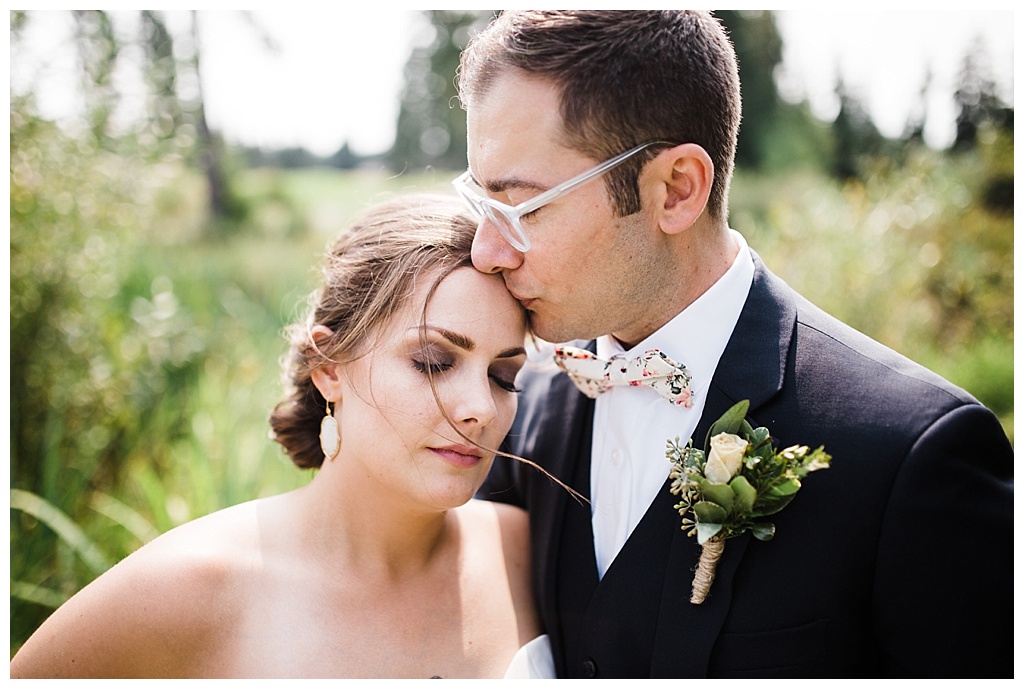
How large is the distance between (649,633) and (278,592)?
1.04 m

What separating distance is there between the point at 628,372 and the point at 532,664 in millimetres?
915

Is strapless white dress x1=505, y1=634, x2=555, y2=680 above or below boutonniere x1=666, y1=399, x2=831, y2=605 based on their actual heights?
below

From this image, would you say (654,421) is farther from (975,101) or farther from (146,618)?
(975,101)

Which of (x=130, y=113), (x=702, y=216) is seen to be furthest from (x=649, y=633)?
(x=130, y=113)

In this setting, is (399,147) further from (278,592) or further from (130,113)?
(278,592)

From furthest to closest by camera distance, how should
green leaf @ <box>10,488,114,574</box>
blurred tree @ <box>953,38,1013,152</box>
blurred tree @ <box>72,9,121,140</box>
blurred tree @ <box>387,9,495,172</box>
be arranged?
blurred tree @ <box>387,9,495,172</box> → blurred tree @ <box>953,38,1013,152</box> → blurred tree @ <box>72,9,121,140</box> → green leaf @ <box>10,488,114,574</box>

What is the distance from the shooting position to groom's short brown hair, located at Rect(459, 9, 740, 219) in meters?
2.26

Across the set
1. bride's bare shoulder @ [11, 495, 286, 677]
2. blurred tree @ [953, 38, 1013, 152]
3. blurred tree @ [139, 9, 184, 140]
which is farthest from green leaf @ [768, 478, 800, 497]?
blurred tree @ [953, 38, 1013, 152]

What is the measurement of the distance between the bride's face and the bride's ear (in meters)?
0.16

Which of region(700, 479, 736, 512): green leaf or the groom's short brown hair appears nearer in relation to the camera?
region(700, 479, 736, 512): green leaf

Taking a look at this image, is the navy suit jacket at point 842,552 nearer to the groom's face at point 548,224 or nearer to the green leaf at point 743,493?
the green leaf at point 743,493

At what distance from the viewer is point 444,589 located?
2555 millimetres

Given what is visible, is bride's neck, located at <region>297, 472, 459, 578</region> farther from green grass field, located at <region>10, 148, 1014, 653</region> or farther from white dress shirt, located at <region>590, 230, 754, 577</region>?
green grass field, located at <region>10, 148, 1014, 653</region>

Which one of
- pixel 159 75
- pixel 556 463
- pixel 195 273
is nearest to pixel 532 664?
pixel 556 463
